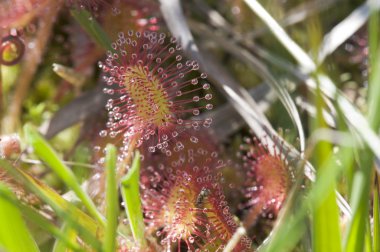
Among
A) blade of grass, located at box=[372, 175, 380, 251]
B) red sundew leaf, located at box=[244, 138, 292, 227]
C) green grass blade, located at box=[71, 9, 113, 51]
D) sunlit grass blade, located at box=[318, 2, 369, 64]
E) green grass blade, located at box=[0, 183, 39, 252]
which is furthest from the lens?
sunlit grass blade, located at box=[318, 2, 369, 64]

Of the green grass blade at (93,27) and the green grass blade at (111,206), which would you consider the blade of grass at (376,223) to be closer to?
the green grass blade at (111,206)

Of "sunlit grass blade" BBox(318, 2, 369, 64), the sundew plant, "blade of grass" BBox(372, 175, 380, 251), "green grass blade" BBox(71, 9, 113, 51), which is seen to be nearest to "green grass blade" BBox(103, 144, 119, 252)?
the sundew plant

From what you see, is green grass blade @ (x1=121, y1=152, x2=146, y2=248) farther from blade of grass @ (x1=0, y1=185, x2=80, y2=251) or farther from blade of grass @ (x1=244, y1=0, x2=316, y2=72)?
blade of grass @ (x1=244, y1=0, x2=316, y2=72)

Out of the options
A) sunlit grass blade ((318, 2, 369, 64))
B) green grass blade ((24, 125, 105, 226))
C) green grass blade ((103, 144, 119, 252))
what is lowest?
sunlit grass blade ((318, 2, 369, 64))

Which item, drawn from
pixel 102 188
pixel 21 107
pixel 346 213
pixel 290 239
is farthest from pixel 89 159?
pixel 290 239

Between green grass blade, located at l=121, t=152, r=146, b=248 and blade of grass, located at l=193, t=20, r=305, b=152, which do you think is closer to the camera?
green grass blade, located at l=121, t=152, r=146, b=248

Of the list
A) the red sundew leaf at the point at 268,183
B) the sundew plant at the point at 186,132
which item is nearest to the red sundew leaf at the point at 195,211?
the sundew plant at the point at 186,132

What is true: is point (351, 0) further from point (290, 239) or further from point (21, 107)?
point (290, 239)
